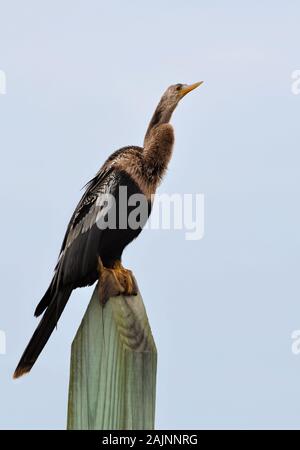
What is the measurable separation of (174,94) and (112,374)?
3.51 m

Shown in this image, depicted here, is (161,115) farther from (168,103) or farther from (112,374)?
(112,374)

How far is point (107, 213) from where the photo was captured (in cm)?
494

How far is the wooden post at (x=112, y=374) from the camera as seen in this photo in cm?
275

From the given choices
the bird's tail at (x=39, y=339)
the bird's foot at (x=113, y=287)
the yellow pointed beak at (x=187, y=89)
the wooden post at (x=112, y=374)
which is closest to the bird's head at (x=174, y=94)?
the yellow pointed beak at (x=187, y=89)

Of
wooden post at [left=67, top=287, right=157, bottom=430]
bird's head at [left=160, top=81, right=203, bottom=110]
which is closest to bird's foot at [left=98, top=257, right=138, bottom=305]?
wooden post at [left=67, top=287, right=157, bottom=430]

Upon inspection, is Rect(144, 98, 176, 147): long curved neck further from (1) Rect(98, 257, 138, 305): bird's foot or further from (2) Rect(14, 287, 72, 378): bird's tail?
(1) Rect(98, 257, 138, 305): bird's foot

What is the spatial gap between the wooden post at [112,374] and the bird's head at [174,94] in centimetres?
319

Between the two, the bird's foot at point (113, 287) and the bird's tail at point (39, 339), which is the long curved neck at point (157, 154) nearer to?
the bird's tail at point (39, 339)

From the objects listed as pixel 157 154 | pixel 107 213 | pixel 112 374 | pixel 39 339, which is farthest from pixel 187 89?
pixel 112 374

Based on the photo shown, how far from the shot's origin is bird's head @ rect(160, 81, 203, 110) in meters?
5.82

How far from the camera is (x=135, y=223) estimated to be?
5.14 metres

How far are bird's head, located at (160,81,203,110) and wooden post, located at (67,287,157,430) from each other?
3190mm
